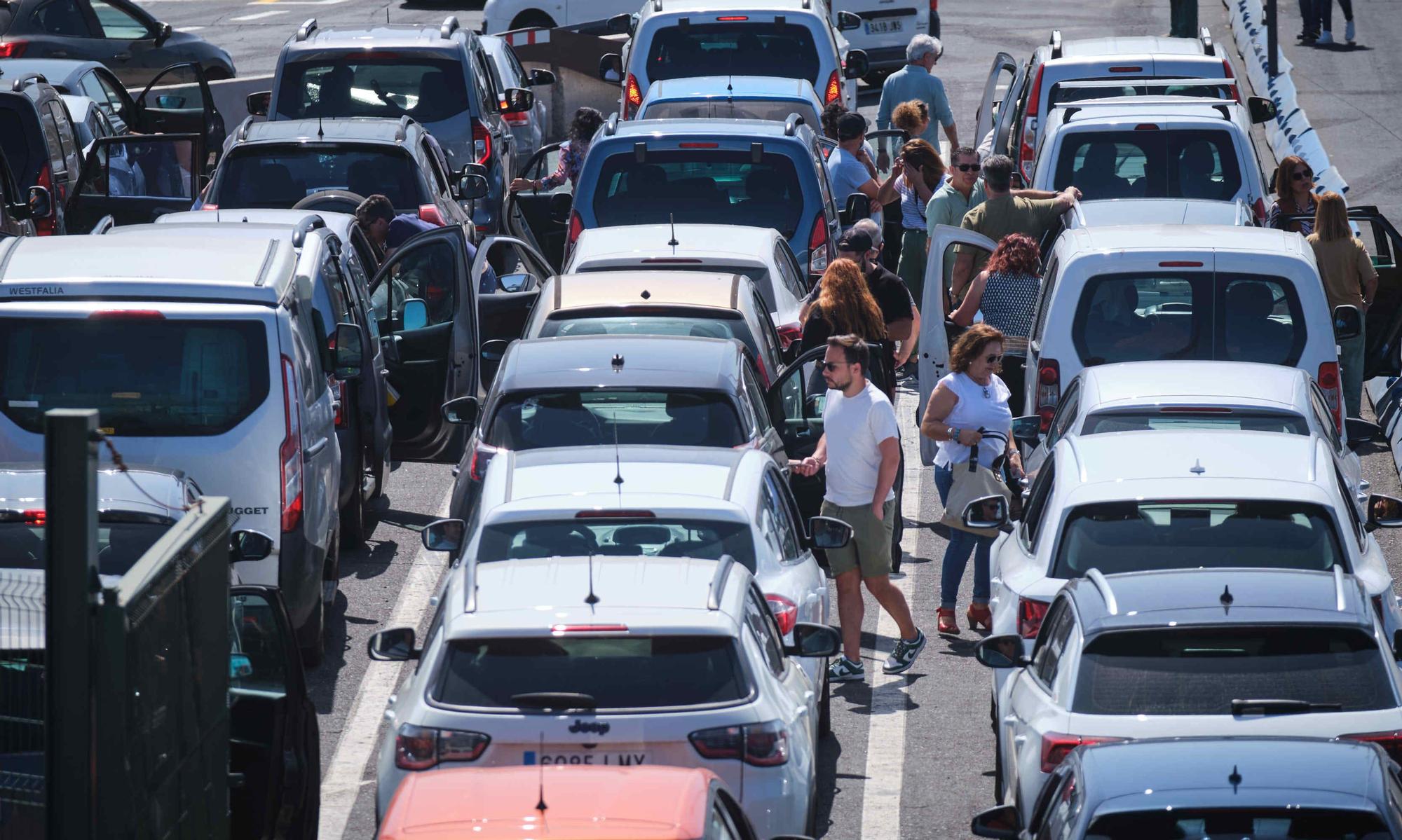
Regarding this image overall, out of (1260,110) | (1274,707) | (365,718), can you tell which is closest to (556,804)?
(1274,707)

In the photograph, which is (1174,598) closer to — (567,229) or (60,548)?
(60,548)

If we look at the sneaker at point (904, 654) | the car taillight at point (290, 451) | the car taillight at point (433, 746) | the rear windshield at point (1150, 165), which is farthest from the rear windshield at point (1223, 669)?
the rear windshield at point (1150, 165)

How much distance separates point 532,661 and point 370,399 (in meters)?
5.49

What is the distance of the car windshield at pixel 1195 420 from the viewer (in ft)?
33.3

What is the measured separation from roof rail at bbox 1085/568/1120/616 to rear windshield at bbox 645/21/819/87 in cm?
1312

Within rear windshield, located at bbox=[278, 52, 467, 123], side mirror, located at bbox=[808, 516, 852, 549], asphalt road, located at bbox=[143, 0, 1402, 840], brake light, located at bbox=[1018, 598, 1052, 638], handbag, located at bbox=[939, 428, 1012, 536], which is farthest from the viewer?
rear windshield, located at bbox=[278, 52, 467, 123]

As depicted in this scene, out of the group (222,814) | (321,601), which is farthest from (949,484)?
(222,814)

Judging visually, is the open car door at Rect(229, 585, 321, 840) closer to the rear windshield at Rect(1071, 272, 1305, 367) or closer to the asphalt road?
the asphalt road

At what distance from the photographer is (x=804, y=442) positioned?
1212cm

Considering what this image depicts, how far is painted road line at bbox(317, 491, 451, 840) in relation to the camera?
915 cm

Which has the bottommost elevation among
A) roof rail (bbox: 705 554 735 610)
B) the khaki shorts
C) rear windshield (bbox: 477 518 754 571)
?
the khaki shorts

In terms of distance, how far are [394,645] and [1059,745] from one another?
2.57 m

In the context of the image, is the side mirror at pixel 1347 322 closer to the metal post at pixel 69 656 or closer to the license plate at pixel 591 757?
the license plate at pixel 591 757

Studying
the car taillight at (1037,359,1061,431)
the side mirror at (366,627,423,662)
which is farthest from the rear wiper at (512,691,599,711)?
the car taillight at (1037,359,1061,431)
